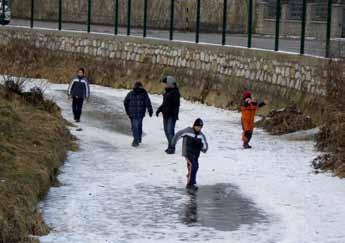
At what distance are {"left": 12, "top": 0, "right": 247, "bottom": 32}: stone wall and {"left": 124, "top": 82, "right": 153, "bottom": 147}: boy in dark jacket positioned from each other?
13548mm

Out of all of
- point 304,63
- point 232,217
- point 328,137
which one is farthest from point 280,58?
point 232,217

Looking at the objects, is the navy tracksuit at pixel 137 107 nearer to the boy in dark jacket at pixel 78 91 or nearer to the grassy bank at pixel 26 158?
the grassy bank at pixel 26 158

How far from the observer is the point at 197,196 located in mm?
15273

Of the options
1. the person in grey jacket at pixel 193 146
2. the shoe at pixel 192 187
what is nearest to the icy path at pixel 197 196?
the shoe at pixel 192 187

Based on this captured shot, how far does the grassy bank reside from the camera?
12.1m

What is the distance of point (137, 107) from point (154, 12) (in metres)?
17.7

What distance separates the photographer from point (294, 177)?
16.8 m

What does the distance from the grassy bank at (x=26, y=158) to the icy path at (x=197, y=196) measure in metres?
0.29

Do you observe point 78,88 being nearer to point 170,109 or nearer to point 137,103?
point 137,103

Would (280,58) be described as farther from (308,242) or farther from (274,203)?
(308,242)

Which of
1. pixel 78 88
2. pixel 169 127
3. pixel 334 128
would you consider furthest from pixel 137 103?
pixel 334 128

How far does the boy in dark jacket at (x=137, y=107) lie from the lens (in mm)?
20578

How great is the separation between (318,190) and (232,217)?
2.33m

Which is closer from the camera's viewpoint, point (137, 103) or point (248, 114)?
point (248, 114)
